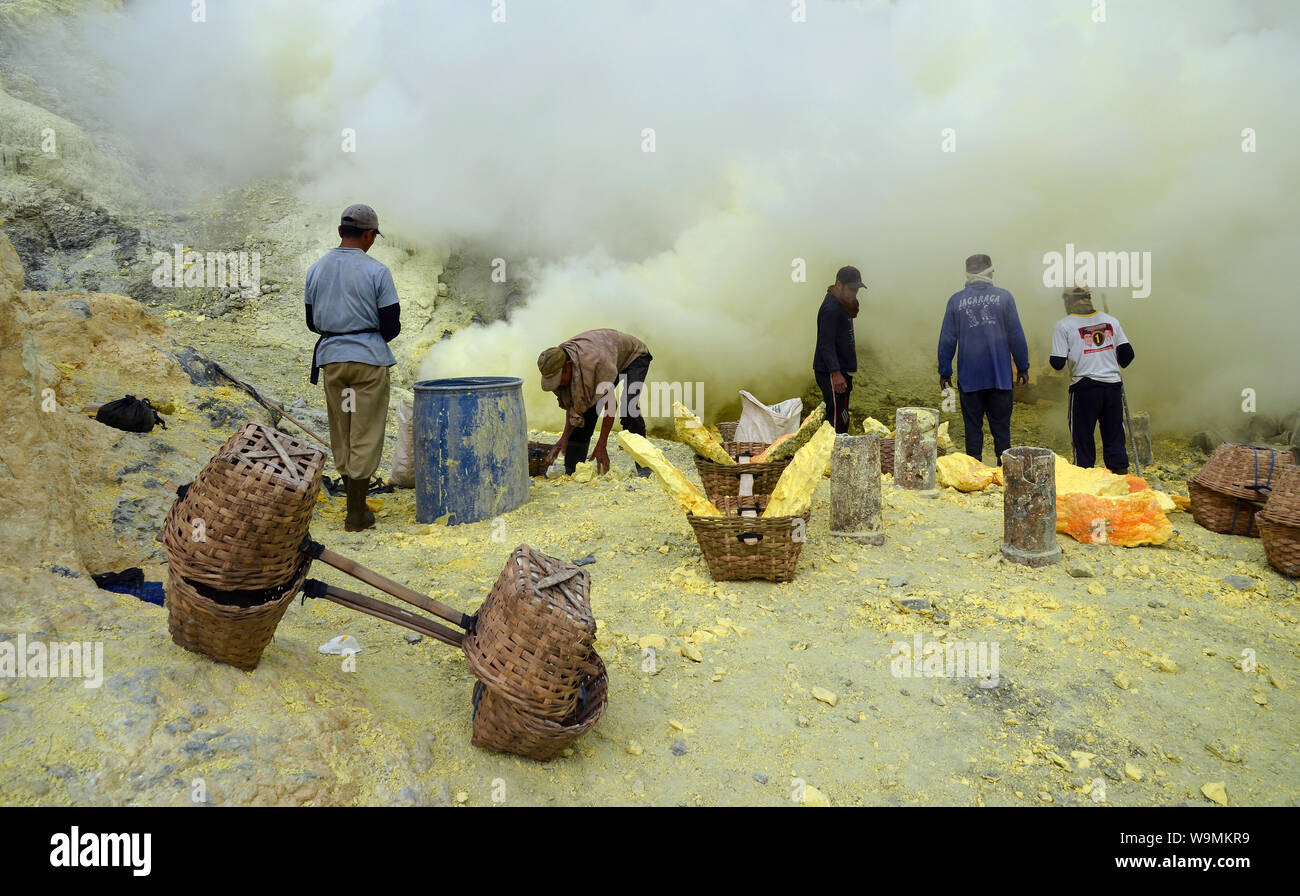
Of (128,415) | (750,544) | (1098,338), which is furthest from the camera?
(1098,338)

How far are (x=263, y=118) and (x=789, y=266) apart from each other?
31.7 ft

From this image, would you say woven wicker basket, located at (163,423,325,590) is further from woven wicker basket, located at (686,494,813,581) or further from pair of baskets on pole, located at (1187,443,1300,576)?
pair of baskets on pole, located at (1187,443,1300,576)

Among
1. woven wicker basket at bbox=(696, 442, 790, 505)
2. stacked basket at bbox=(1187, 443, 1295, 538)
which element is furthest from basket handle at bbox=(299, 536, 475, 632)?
stacked basket at bbox=(1187, 443, 1295, 538)

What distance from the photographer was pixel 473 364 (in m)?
9.67

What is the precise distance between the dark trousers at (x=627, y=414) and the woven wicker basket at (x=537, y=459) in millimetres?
193

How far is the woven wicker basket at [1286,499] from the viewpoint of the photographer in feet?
13.9

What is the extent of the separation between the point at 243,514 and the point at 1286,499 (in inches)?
200

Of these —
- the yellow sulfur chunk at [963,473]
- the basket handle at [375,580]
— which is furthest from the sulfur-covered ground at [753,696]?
the yellow sulfur chunk at [963,473]

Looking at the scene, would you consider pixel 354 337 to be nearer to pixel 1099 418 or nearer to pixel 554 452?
pixel 554 452

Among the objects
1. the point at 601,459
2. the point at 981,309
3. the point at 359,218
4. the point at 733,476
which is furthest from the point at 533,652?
the point at 981,309

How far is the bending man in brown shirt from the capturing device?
613 cm

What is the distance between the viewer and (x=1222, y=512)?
507 centimetres
